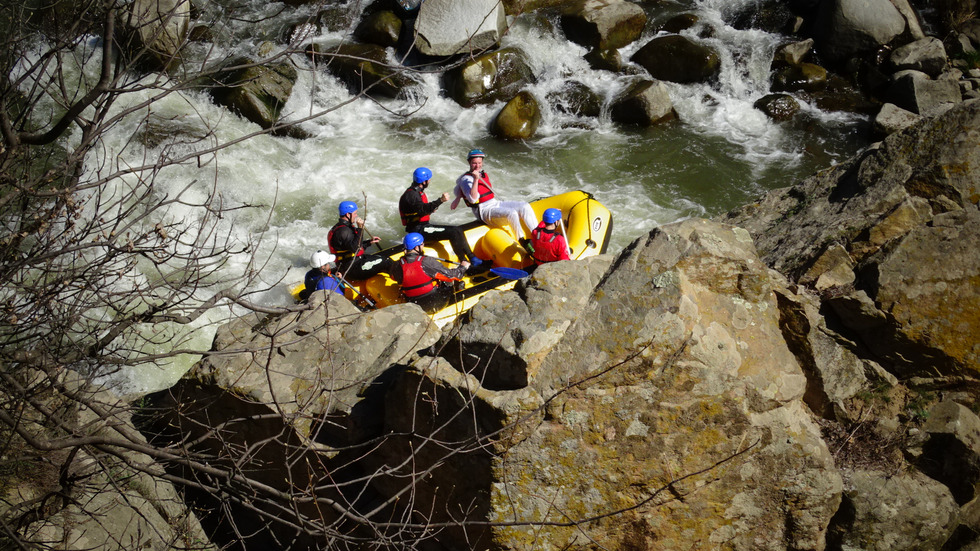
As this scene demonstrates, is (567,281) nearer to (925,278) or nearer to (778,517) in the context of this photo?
(778,517)

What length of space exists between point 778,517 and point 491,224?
5.18m

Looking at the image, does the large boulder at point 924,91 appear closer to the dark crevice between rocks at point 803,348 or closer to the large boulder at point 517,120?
the large boulder at point 517,120

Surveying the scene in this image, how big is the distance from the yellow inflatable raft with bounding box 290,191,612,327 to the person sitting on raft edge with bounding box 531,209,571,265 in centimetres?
29

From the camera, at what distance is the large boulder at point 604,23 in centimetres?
1277

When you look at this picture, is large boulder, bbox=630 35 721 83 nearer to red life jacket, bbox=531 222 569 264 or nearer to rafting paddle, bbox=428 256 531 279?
red life jacket, bbox=531 222 569 264

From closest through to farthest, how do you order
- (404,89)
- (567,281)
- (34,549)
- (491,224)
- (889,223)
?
1. (34,549)
2. (567,281)
3. (889,223)
4. (491,224)
5. (404,89)

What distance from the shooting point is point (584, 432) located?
135 inches

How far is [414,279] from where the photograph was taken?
6781mm

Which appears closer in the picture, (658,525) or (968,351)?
(658,525)

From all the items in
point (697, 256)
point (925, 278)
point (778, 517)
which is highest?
point (697, 256)

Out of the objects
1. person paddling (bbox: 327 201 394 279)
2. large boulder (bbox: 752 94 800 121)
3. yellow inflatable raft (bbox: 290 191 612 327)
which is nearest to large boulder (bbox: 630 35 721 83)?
large boulder (bbox: 752 94 800 121)

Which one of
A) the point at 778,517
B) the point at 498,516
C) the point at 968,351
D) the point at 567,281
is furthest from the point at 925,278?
the point at 498,516

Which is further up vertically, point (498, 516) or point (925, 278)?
point (925, 278)

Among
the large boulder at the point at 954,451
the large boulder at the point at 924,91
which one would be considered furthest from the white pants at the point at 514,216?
the large boulder at the point at 924,91
